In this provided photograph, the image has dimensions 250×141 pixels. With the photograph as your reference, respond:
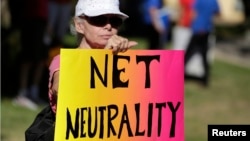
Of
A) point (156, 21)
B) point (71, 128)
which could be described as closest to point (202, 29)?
point (156, 21)

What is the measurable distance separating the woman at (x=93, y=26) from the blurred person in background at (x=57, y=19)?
736 centimetres

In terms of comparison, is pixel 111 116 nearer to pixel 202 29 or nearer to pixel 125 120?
pixel 125 120

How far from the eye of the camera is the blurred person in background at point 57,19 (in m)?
11.6

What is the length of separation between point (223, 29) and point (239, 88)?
340 inches

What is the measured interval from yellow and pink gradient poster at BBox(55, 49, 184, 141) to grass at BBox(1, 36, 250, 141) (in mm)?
4592

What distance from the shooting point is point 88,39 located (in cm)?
395

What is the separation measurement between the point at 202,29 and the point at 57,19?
8.06ft

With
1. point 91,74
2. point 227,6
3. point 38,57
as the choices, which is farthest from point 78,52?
point 227,6

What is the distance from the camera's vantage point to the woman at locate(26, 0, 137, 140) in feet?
12.8

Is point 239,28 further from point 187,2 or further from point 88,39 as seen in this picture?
point 88,39

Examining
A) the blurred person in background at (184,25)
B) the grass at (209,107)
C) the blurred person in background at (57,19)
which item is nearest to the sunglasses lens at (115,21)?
the grass at (209,107)

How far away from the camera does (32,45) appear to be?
1015cm

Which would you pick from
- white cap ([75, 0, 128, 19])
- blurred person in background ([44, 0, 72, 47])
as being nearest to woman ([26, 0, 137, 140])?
white cap ([75, 0, 128, 19])

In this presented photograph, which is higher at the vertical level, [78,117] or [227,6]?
[227,6]
